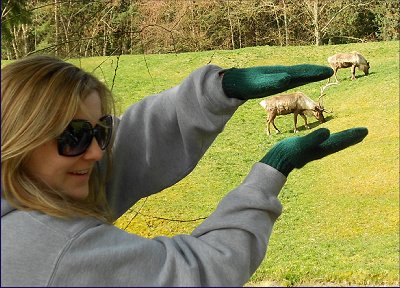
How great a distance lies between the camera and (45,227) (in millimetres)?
786

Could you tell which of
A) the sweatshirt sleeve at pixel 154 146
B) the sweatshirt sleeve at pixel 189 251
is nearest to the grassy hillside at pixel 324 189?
the sweatshirt sleeve at pixel 154 146

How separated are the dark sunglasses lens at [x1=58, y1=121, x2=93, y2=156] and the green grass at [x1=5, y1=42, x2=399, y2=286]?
3.01 meters

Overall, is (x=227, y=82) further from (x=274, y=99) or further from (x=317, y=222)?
(x=274, y=99)

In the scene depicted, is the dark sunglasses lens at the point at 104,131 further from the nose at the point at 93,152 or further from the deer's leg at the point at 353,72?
the deer's leg at the point at 353,72

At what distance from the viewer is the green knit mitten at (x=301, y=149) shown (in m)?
0.97

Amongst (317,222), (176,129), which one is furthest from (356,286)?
(176,129)

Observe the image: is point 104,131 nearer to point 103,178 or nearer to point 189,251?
point 103,178

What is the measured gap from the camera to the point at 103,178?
1.04 m

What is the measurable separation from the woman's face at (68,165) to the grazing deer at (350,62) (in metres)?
7.14

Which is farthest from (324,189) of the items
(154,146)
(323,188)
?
(154,146)

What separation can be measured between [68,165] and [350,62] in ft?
24.0

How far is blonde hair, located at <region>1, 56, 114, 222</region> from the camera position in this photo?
2.70ft

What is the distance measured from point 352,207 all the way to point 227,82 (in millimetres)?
5070

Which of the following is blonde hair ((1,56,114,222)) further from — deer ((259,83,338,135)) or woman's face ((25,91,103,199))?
deer ((259,83,338,135))
